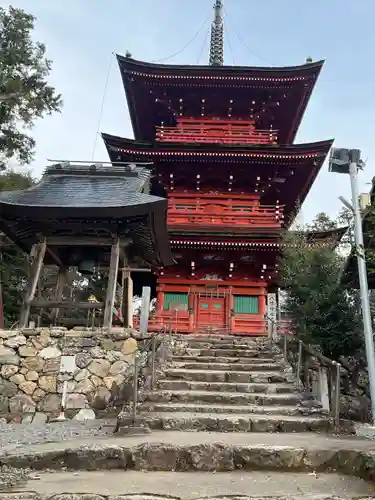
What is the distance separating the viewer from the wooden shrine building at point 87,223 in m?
10.1

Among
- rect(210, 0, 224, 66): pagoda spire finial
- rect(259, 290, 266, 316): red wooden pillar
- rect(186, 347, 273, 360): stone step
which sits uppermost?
rect(210, 0, 224, 66): pagoda spire finial

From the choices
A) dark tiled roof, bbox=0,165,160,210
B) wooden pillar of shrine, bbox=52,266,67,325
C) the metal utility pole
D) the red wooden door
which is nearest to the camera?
the metal utility pole

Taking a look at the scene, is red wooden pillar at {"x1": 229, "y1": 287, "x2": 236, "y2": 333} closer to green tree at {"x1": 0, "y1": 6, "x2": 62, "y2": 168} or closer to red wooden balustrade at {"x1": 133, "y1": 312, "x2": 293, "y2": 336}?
red wooden balustrade at {"x1": 133, "y1": 312, "x2": 293, "y2": 336}

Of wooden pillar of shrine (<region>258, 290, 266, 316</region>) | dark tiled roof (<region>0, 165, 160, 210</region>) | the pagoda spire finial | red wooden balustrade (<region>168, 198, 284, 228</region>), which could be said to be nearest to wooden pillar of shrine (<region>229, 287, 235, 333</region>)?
wooden pillar of shrine (<region>258, 290, 266, 316</region>)

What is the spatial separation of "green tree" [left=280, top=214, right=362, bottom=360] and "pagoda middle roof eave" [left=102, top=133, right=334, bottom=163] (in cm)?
473

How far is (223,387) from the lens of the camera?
8.39 meters

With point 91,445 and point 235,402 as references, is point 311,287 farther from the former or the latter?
point 91,445

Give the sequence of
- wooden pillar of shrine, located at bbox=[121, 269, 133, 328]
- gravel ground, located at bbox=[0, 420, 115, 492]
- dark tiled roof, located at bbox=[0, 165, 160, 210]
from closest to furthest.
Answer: gravel ground, located at bbox=[0, 420, 115, 492] < dark tiled roof, located at bbox=[0, 165, 160, 210] < wooden pillar of shrine, located at bbox=[121, 269, 133, 328]

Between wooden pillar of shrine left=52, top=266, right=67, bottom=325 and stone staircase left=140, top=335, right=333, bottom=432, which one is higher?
wooden pillar of shrine left=52, top=266, right=67, bottom=325

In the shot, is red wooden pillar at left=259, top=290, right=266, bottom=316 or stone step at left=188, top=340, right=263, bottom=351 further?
red wooden pillar at left=259, top=290, right=266, bottom=316

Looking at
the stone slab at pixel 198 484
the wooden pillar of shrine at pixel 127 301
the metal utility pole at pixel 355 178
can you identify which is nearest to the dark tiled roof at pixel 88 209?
the wooden pillar of shrine at pixel 127 301

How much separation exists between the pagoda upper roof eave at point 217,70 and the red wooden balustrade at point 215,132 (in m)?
2.17

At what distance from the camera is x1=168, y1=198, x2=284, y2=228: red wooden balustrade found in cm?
1791

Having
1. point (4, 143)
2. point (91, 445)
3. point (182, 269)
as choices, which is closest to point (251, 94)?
point (182, 269)
